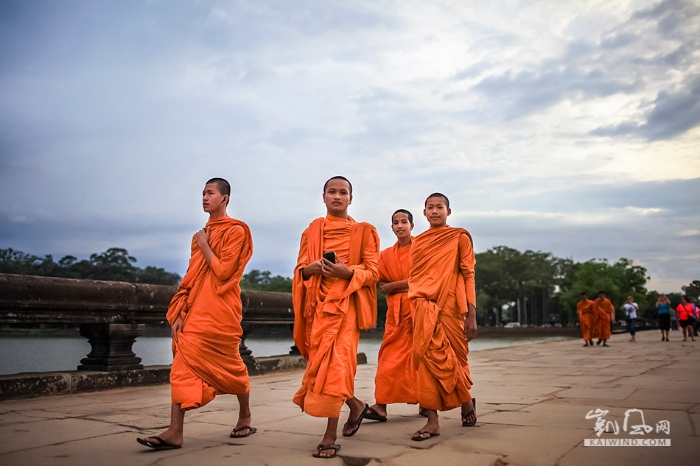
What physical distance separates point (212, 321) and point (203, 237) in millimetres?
598

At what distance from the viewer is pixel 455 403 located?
13.8 feet

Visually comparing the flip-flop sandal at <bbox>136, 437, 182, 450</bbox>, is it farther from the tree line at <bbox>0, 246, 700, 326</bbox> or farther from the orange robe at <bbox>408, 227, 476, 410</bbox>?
the tree line at <bbox>0, 246, 700, 326</bbox>

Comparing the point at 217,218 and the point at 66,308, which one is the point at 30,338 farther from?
the point at 217,218

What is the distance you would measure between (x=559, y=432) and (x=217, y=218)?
2729mm

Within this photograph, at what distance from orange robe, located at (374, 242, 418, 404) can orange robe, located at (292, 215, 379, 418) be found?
32.8 inches

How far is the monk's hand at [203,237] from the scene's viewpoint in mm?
4133

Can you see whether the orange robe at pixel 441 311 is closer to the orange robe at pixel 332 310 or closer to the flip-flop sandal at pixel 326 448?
the orange robe at pixel 332 310

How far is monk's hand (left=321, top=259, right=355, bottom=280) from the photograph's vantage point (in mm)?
3910

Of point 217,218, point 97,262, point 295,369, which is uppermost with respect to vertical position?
point 97,262

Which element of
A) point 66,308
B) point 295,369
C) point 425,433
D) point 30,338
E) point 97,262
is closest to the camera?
point 425,433

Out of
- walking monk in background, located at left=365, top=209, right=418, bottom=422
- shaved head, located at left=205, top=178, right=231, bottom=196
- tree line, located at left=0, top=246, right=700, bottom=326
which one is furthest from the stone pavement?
tree line, located at left=0, top=246, right=700, bottom=326

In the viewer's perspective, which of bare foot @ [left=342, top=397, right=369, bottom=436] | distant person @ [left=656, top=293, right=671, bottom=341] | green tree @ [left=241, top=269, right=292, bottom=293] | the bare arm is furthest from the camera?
green tree @ [left=241, top=269, right=292, bottom=293]

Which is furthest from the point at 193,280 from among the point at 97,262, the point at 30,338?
the point at 97,262

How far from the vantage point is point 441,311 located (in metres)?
4.44
